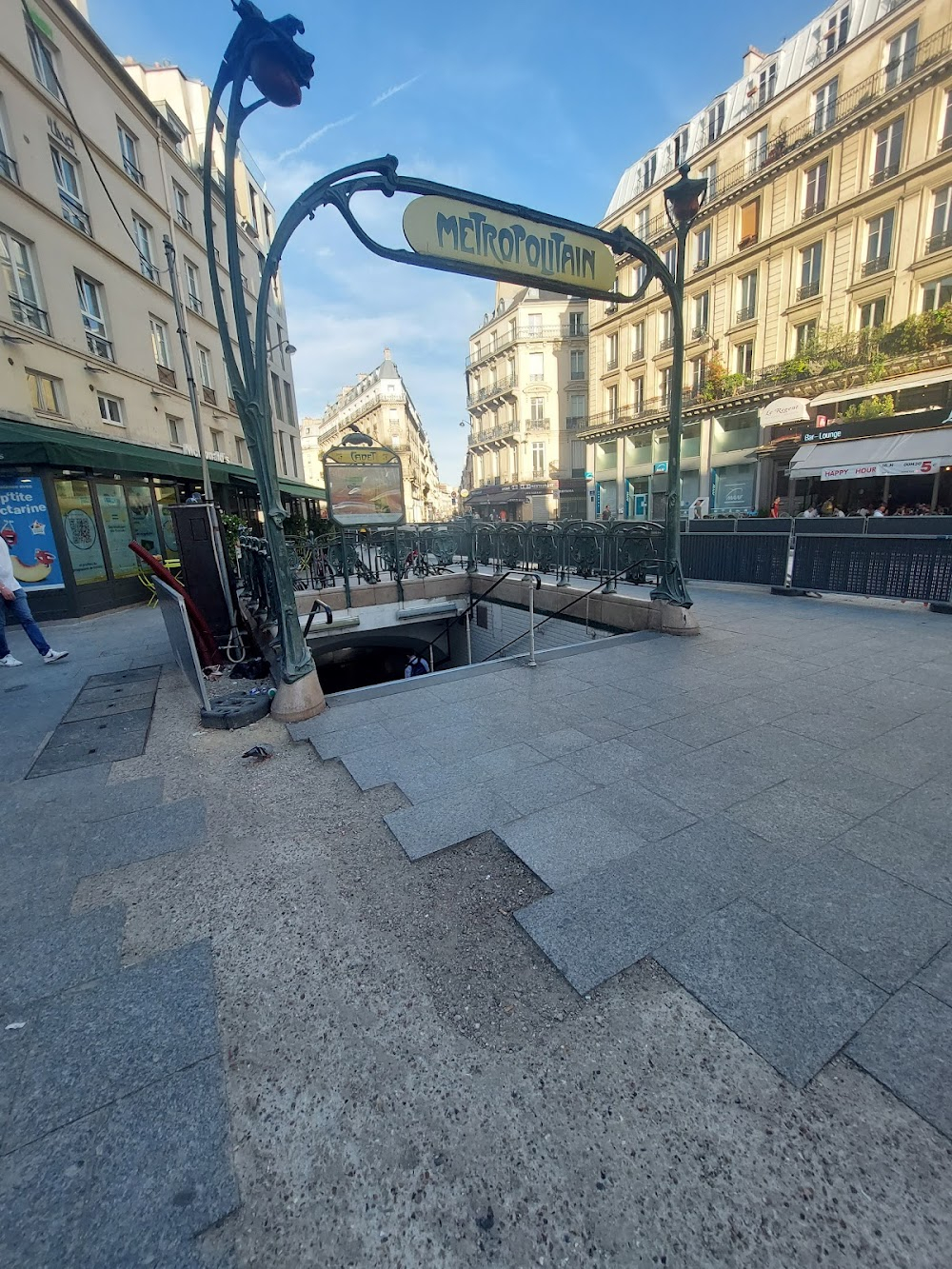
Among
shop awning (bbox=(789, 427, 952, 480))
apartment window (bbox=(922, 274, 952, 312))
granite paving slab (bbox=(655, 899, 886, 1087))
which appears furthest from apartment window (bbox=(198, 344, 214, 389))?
apartment window (bbox=(922, 274, 952, 312))

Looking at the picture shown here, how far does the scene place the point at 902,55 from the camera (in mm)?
17953

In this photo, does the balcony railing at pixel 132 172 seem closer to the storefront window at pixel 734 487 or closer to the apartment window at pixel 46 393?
the apartment window at pixel 46 393

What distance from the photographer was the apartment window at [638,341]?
93.5ft

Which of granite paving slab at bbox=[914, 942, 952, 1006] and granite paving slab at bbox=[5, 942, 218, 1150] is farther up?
granite paving slab at bbox=[5, 942, 218, 1150]

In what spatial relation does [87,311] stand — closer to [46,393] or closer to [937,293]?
[46,393]

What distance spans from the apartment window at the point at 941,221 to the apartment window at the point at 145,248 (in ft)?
81.9

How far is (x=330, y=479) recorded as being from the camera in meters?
10.6

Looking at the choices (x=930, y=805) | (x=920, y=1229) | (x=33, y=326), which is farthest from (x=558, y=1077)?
(x=33, y=326)

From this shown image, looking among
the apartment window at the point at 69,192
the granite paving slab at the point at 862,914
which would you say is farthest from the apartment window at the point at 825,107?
the granite paving slab at the point at 862,914

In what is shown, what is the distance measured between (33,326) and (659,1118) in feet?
52.7

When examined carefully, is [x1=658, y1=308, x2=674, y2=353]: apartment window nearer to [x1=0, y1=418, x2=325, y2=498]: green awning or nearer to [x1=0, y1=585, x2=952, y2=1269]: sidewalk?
[x1=0, y1=418, x2=325, y2=498]: green awning

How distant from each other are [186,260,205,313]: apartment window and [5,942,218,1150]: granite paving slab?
2173 cm

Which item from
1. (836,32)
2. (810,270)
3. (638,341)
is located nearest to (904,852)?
(810,270)

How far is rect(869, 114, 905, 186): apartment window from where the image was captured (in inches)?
723
